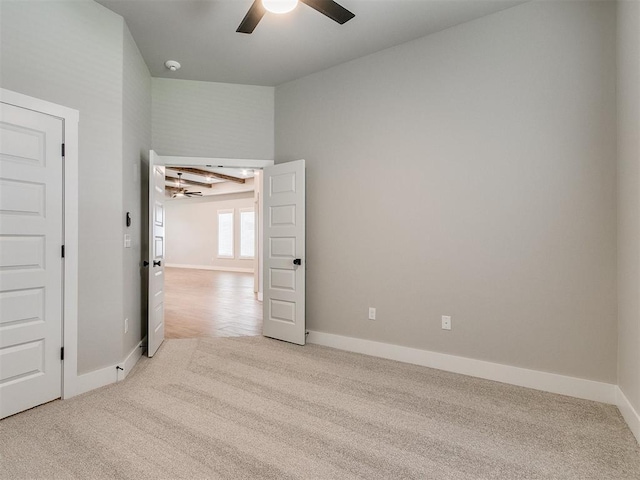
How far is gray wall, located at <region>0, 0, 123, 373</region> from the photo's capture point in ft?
7.84

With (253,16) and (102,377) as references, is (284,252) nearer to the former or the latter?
(102,377)

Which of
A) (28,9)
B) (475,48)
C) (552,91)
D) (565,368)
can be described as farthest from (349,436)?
(28,9)

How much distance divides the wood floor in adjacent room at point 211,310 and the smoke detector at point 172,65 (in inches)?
123

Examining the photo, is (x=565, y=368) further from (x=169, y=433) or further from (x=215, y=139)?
(x=215, y=139)

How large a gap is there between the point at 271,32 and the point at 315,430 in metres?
3.37

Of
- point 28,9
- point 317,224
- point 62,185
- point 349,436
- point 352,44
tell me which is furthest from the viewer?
point 317,224

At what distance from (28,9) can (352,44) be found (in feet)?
8.53

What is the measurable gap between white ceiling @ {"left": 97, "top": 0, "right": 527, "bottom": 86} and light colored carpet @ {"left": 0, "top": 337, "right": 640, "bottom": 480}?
313 cm

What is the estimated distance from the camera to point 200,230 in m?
13.9

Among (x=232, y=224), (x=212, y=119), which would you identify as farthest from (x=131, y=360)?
(x=232, y=224)

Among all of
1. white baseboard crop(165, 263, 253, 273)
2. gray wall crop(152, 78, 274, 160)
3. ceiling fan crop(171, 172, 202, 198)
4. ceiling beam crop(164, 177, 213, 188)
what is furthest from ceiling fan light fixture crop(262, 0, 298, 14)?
ceiling fan crop(171, 172, 202, 198)

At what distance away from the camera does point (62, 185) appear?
2.53m

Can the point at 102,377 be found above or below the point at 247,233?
below

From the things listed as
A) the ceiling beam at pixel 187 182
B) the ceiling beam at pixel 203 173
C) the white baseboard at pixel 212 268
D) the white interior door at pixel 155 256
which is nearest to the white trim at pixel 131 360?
the white interior door at pixel 155 256
